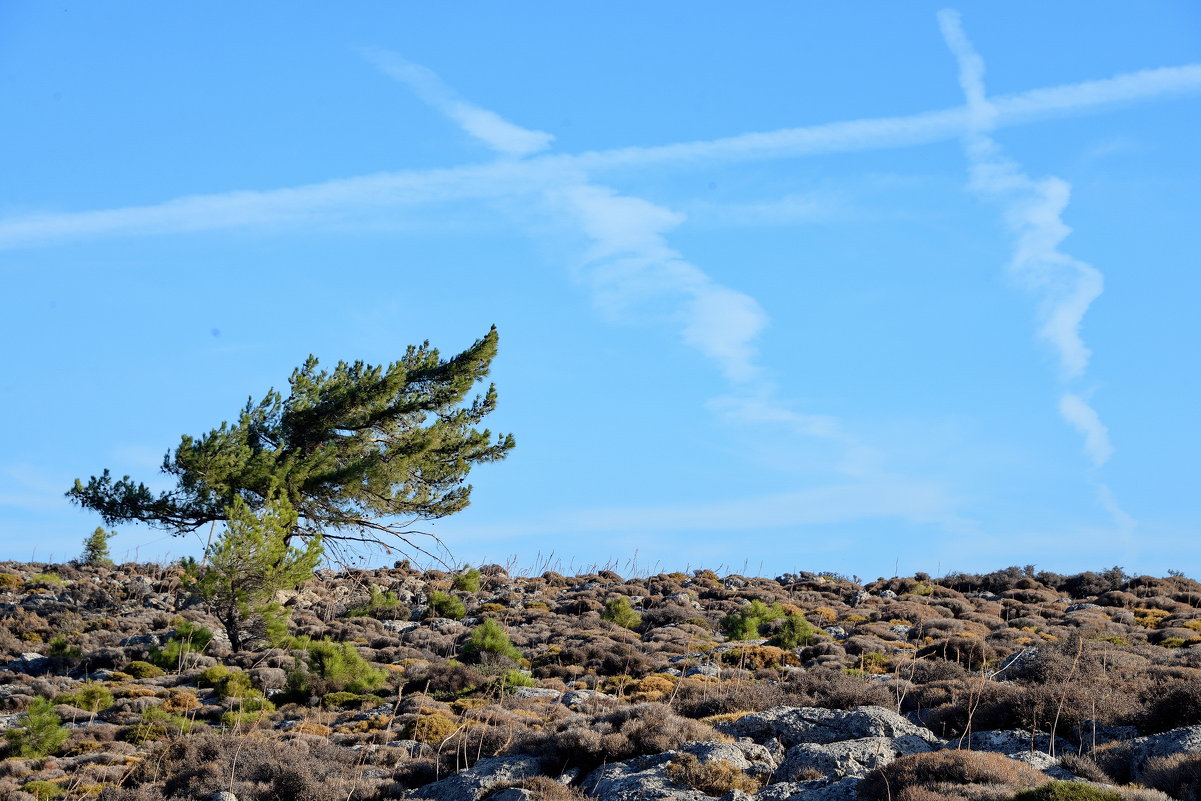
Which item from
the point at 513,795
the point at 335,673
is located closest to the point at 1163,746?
the point at 513,795

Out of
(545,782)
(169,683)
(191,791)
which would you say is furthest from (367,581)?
(545,782)

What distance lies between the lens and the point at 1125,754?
36.8 ft

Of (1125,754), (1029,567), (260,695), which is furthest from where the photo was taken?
(1029,567)

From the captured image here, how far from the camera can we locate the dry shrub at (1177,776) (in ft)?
31.6

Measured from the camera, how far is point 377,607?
30.6m

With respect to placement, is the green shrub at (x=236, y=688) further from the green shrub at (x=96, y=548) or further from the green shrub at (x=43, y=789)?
the green shrub at (x=96, y=548)

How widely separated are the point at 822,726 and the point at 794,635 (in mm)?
11170

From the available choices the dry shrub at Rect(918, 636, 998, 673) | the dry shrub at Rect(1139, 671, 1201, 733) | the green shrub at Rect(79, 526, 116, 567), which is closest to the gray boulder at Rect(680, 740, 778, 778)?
the dry shrub at Rect(1139, 671, 1201, 733)

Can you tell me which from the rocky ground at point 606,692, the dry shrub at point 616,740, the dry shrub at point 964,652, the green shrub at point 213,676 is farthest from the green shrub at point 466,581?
the dry shrub at point 616,740

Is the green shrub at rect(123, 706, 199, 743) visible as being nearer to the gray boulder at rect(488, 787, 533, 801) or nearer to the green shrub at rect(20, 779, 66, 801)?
the green shrub at rect(20, 779, 66, 801)

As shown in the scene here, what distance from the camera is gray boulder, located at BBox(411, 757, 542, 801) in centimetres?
1195

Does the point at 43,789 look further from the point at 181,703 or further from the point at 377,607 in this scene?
the point at 377,607

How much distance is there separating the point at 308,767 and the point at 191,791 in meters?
1.40

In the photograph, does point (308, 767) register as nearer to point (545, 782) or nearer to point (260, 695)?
point (545, 782)
